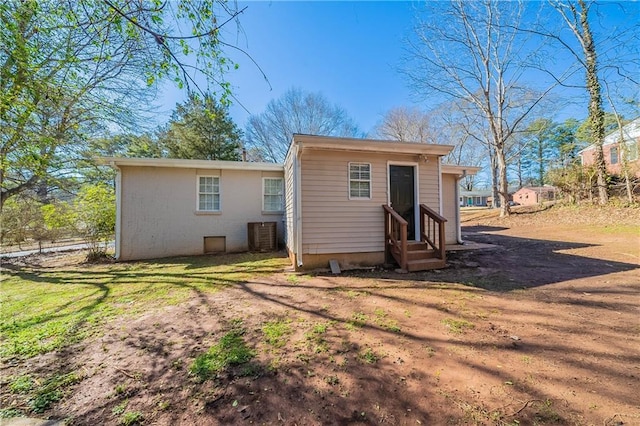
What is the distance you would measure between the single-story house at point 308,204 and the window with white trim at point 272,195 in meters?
0.04

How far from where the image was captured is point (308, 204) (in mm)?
5660

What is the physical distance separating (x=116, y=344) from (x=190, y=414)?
1.66 m

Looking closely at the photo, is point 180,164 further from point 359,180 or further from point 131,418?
point 131,418

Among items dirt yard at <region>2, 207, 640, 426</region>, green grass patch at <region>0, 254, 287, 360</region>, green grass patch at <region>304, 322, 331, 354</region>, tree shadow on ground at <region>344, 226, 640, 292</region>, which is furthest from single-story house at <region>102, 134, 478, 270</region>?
green grass patch at <region>304, 322, 331, 354</region>

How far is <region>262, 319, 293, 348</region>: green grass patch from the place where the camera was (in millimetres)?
2709

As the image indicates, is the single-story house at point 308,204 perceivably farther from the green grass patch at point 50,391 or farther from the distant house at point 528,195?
the distant house at point 528,195

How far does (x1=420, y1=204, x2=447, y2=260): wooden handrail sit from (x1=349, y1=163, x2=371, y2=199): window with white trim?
59.7 inches

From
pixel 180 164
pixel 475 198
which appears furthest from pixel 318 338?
pixel 475 198

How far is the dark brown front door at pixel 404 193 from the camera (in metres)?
6.37

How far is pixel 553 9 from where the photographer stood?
816 cm

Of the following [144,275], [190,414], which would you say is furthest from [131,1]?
[144,275]

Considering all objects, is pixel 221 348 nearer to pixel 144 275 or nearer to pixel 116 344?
pixel 116 344

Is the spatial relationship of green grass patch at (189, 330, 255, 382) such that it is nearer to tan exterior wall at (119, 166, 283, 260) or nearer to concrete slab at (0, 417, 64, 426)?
concrete slab at (0, 417, 64, 426)

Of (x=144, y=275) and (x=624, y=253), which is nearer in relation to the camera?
(x=144, y=275)
